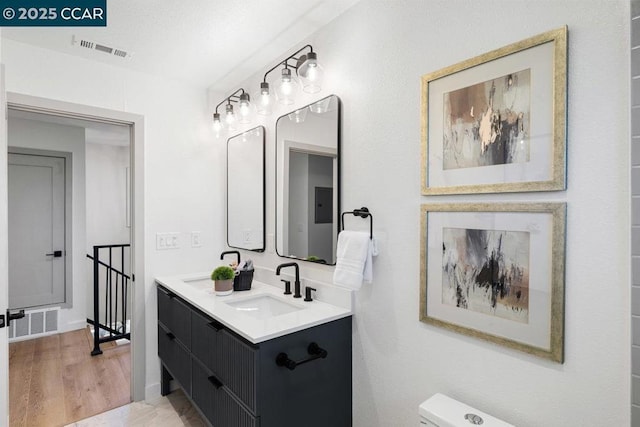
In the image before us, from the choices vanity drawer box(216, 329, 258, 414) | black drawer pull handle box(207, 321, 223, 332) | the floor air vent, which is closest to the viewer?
vanity drawer box(216, 329, 258, 414)

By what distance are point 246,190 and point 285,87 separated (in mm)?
950

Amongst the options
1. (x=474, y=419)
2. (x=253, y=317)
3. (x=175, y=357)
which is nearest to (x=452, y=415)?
(x=474, y=419)

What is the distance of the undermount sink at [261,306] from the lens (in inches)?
78.2

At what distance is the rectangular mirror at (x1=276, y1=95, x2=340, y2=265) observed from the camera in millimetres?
1838

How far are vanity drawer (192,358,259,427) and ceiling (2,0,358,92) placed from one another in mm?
1885

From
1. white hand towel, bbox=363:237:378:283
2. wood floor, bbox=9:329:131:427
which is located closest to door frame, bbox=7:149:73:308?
wood floor, bbox=9:329:131:427

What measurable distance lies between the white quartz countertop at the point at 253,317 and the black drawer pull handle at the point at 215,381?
330mm

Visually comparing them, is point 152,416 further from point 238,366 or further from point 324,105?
point 324,105

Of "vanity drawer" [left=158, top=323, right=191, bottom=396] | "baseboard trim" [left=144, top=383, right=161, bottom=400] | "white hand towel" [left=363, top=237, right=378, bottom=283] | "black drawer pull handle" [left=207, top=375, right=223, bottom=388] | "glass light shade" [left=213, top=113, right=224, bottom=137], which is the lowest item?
"baseboard trim" [left=144, top=383, right=161, bottom=400]

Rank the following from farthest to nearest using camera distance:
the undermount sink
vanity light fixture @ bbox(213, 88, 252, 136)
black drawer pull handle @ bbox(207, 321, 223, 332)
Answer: vanity light fixture @ bbox(213, 88, 252, 136)
the undermount sink
black drawer pull handle @ bbox(207, 321, 223, 332)

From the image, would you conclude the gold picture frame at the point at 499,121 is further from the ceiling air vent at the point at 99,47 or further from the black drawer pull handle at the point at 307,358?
the ceiling air vent at the point at 99,47

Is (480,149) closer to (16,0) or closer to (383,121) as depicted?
(383,121)

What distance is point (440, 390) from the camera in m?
1.37

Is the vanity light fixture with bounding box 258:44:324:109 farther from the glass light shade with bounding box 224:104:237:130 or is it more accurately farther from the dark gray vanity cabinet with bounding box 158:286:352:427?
the dark gray vanity cabinet with bounding box 158:286:352:427
